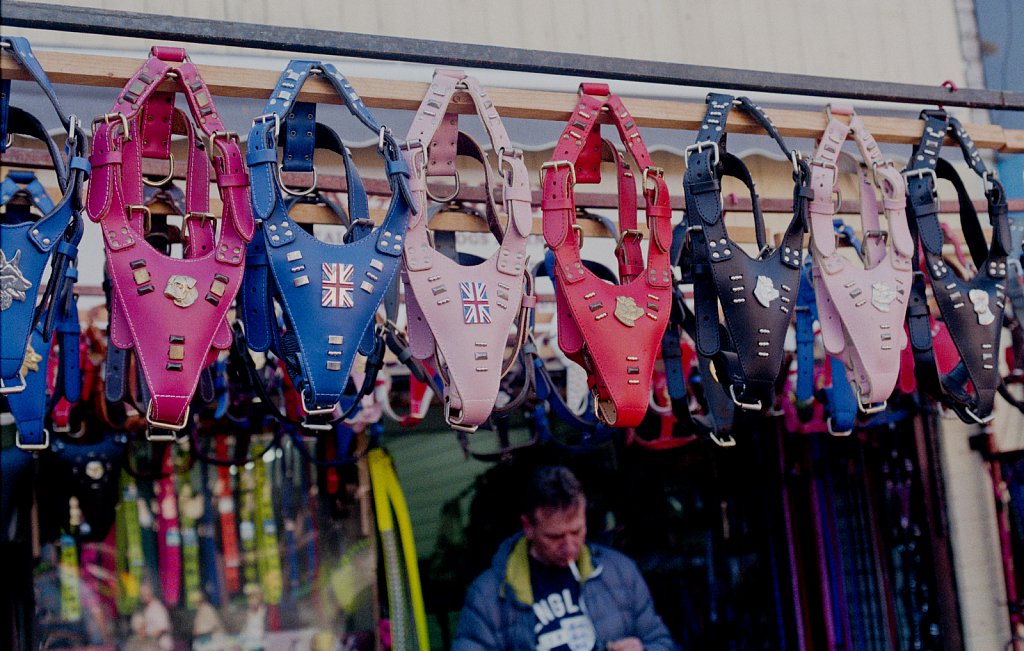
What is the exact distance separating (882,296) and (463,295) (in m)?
1.12

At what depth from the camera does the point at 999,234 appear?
2932 millimetres

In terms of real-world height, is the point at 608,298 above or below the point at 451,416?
above

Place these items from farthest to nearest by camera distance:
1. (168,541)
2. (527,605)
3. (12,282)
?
1. (168,541)
2. (527,605)
3. (12,282)

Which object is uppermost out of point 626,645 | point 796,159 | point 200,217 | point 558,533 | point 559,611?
point 796,159

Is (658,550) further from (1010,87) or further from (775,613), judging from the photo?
(1010,87)

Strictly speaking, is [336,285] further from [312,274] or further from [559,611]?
[559,611]

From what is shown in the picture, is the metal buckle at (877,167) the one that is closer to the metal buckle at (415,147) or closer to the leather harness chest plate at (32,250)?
the metal buckle at (415,147)

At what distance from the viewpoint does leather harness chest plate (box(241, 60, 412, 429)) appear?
2170 mm

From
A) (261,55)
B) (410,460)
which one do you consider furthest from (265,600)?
(261,55)

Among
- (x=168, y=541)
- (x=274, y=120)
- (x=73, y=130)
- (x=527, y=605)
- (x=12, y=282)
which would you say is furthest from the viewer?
(x=168, y=541)

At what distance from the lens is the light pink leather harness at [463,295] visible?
2.31 meters

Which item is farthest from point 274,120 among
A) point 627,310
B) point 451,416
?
point 627,310

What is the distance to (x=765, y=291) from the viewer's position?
2527mm

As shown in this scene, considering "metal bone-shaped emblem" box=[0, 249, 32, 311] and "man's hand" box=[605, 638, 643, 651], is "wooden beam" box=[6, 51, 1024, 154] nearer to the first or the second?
"metal bone-shaped emblem" box=[0, 249, 32, 311]
